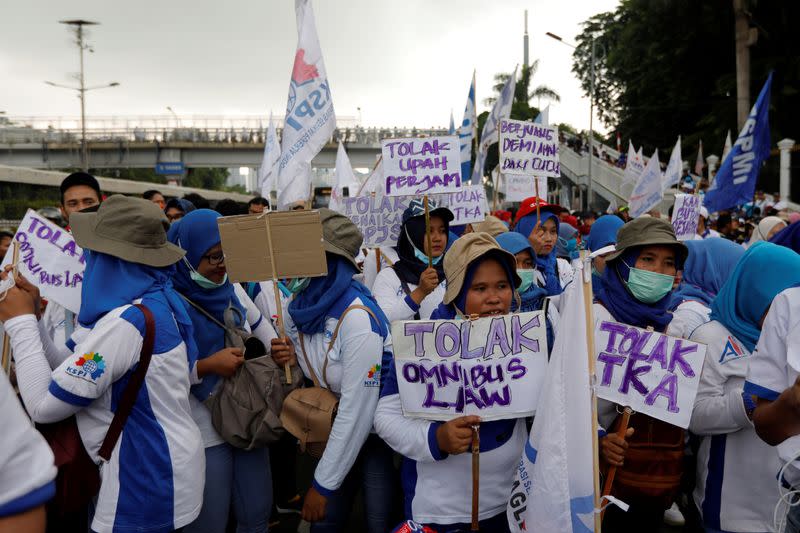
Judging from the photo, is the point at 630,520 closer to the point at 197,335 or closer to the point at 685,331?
the point at 685,331

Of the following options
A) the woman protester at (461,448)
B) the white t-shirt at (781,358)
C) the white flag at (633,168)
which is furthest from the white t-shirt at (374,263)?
the white flag at (633,168)

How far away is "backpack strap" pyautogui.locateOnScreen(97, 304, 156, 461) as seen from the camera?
7.58 feet

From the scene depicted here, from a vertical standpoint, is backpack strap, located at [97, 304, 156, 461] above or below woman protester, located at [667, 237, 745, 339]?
below

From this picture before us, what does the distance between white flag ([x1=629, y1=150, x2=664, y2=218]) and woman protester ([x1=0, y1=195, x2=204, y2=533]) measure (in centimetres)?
746

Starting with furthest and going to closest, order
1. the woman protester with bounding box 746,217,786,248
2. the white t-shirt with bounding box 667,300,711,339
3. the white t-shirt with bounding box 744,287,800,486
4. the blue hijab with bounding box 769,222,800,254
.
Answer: the woman protester with bounding box 746,217,786,248
the blue hijab with bounding box 769,222,800,254
the white t-shirt with bounding box 667,300,711,339
the white t-shirt with bounding box 744,287,800,486

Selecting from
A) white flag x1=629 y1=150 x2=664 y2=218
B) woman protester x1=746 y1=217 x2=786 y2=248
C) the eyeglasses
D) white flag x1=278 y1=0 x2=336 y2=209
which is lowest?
the eyeglasses

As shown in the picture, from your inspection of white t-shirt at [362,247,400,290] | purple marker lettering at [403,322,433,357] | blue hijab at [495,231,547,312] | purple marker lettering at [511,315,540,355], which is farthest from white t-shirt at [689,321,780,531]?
white t-shirt at [362,247,400,290]

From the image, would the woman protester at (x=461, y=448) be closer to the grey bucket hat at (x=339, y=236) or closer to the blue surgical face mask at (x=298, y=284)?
the grey bucket hat at (x=339, y=236)

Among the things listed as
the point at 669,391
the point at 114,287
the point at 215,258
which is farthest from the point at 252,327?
the point at 669,391

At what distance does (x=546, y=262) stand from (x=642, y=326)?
2615 millimetres

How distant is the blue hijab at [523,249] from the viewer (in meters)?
4.09

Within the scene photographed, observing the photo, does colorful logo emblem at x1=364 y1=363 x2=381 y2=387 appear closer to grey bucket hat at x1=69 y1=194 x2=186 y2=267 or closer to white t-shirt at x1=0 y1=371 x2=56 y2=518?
grey bucket hat at x1=69 y1=194 x2=186 y2=267

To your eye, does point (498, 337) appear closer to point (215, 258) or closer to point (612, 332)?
point (612, 332)

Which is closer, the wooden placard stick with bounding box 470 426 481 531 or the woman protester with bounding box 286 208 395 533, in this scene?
the wooden placard stick with bounding box 470 426 481 531
